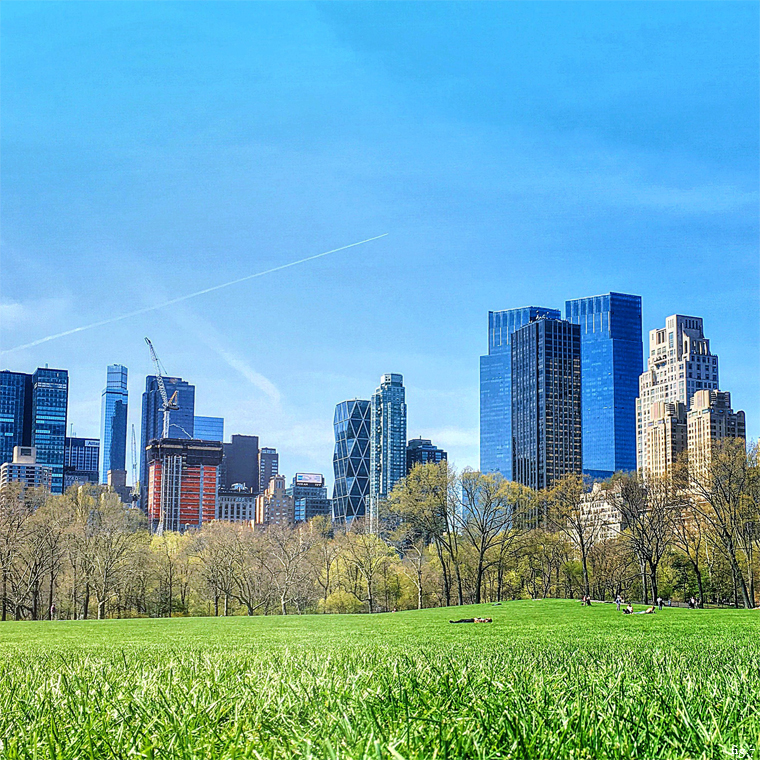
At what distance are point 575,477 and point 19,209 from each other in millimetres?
33798

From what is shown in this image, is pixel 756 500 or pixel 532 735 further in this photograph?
pixel 756 500

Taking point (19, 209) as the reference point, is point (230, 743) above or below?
below

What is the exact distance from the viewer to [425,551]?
171 feet

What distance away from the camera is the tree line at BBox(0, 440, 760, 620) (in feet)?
133

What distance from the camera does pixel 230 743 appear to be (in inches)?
94.2

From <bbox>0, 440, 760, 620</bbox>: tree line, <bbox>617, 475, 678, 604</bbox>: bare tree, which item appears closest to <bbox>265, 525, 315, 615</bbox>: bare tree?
<bbox>0, 440, 760, 620</bbox>: tree line

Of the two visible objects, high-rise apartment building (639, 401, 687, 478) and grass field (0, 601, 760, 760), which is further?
high-rise apartment building (639, 401, 687, 478)

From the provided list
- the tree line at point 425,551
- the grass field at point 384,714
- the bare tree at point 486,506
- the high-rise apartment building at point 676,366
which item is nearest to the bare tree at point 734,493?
the tree line at point 425,551

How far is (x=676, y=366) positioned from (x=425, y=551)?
14574 centimetres

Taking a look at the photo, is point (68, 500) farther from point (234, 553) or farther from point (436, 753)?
point (436, 753)

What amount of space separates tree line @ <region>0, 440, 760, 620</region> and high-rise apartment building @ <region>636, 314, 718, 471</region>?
128896mm

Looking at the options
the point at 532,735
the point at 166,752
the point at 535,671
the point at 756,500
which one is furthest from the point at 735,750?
the point at 756,500

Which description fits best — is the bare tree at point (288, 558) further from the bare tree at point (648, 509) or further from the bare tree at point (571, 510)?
the bare tree at point (648, 509)

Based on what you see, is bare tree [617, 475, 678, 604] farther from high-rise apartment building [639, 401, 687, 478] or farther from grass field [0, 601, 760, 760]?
high-rise apartment building [639, 401, 687, 478]
